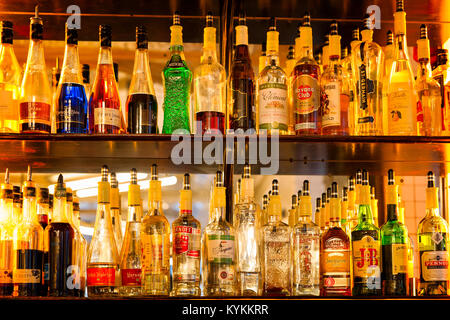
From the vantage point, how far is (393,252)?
1855 millimetres

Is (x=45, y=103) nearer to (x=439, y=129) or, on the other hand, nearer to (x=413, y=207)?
(x=439, y=129)

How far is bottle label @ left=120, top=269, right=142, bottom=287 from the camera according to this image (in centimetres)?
185

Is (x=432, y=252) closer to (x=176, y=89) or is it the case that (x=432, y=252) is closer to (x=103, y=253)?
(x=176, y=89)

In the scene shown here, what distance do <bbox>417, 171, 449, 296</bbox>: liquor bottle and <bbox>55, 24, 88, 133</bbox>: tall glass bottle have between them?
1001 millimetres

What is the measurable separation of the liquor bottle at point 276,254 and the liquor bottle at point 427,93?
0.49m

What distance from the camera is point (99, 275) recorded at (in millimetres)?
1852

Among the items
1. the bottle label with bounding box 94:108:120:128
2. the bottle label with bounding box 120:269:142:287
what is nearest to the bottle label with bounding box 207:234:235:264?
the bottle label with bounding box 120:269:142:287

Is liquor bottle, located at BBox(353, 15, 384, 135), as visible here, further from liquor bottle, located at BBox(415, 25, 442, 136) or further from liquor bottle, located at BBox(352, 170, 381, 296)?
liquor bottle, located at BBox(352, 170, 381, 296)

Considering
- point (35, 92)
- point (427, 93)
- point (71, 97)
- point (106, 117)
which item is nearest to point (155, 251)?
point (106, 117)

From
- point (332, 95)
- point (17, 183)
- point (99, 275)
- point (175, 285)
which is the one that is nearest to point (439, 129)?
point (332, 95)
